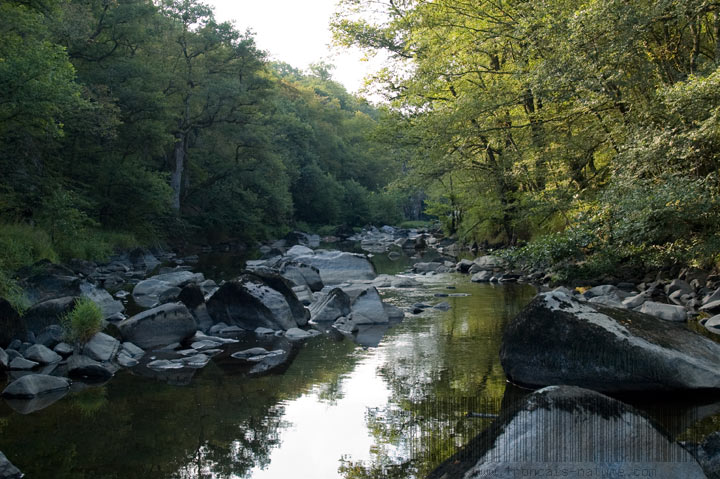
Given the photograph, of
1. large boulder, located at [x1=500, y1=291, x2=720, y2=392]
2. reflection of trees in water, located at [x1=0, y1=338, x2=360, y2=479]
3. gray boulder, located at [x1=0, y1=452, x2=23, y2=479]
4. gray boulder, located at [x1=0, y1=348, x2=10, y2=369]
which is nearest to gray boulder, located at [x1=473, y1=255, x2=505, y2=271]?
large boulder, located at [x1=500, y1=291, x2=720, y2=392]

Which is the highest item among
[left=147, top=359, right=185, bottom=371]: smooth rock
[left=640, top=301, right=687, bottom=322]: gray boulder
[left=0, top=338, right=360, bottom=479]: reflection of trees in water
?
[left=640, top=301, right=687, bottom=322]: gray boulder

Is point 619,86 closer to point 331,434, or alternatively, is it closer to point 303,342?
point 303,342

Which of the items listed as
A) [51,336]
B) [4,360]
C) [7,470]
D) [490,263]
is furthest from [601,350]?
[490,263]

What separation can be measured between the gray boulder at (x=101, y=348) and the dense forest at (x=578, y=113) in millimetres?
8399

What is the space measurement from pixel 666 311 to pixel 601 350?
421 cm

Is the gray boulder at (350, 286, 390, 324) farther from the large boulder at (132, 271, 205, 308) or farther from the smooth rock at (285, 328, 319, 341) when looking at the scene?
the large boulder at (132, 271, 205, 308)

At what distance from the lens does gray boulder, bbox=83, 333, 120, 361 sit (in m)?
8.23

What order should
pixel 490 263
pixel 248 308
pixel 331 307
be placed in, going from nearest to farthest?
pixel 248 308 < pixel 331 307 < pixel 490 263

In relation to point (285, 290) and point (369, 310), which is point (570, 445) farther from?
point (285, 290)

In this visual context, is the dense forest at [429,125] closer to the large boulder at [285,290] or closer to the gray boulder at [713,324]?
the gray boulder at [713,324]

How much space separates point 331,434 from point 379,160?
6111 centimetres

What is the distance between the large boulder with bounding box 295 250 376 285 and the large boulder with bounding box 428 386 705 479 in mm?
12753

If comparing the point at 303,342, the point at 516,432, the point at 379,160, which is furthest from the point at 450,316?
the point at 379,160

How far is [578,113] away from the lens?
1441 cm
